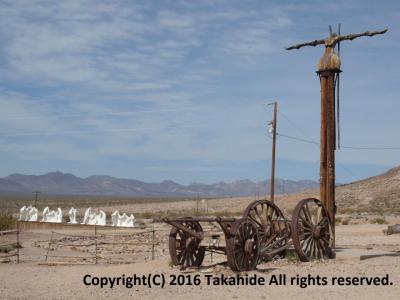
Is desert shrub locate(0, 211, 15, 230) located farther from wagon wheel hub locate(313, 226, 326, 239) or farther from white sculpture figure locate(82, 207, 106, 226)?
wagon wheel hub locate(313, 226, 326, 239)

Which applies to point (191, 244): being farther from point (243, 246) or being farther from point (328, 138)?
A: point (328, 138)

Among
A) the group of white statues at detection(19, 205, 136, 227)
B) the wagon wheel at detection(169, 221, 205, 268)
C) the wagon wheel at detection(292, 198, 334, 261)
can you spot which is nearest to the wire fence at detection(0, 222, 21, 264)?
the group of white statues at detection(19, 205, 136, 227)

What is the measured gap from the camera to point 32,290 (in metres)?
12.3

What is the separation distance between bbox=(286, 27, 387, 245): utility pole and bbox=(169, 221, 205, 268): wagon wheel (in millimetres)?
4242

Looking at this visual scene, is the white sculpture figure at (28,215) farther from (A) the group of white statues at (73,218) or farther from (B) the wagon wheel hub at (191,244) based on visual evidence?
(B) the wagon wheel hub at (191,244)

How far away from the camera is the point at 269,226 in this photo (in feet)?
49.0

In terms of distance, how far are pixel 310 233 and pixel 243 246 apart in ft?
8.85

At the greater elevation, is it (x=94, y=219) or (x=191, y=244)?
(x=94, y=219)

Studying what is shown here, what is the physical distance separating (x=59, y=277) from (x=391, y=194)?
51272mm

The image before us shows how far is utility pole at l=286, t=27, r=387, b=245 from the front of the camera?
54.1ft

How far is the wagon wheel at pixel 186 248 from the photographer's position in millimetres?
13547

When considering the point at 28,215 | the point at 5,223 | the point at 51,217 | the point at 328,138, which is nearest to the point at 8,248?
the point at 5,223

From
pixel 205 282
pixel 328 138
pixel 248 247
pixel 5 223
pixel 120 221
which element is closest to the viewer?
pixel 205 282

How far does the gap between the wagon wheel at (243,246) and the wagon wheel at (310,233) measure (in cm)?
125
